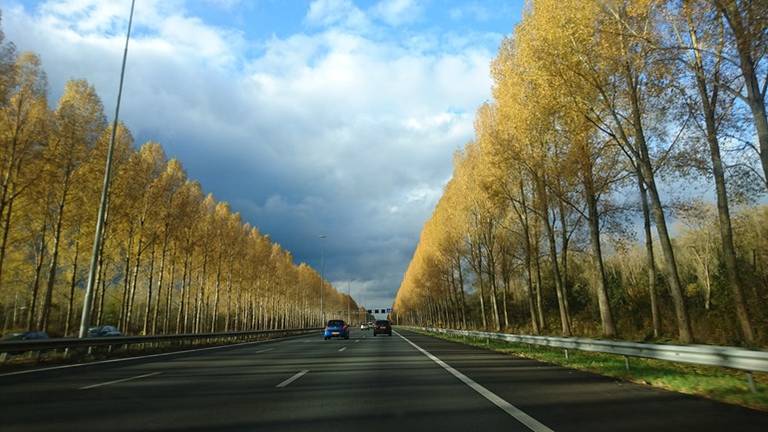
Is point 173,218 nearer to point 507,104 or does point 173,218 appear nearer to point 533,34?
point 507,104

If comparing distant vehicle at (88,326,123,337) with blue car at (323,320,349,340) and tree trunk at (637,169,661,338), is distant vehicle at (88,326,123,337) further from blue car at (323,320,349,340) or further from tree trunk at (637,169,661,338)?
tree trunk at (637,169,661,338)

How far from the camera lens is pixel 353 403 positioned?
6.74 metres

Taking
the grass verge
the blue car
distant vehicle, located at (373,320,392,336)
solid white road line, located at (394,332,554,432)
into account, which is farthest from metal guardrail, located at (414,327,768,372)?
distant vehicle, located at (373,320,392,336)

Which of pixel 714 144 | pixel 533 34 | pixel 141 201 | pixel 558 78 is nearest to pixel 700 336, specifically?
pixel 714 144

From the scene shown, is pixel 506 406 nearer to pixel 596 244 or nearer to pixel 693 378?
pixel 693 378

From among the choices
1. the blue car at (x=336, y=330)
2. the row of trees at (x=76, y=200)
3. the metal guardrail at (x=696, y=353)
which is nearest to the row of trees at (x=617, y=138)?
the metal guardrail at (x=696, y=353)

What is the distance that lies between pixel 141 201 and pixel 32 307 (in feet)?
26.5

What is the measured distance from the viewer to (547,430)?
491 centimetres

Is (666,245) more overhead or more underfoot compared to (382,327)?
more overhead

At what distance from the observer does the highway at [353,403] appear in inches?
206

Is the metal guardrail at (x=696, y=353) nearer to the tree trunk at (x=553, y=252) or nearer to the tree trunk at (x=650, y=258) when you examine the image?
the tree trunk at (x=650, y=258)

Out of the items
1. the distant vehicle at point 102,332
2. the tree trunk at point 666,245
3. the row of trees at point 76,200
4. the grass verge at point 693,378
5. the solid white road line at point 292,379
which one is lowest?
the grass verge at point 693,378

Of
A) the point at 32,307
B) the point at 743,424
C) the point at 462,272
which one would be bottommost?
the point at 743,424

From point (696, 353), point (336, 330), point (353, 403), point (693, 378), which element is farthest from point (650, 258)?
point (336, 330)
